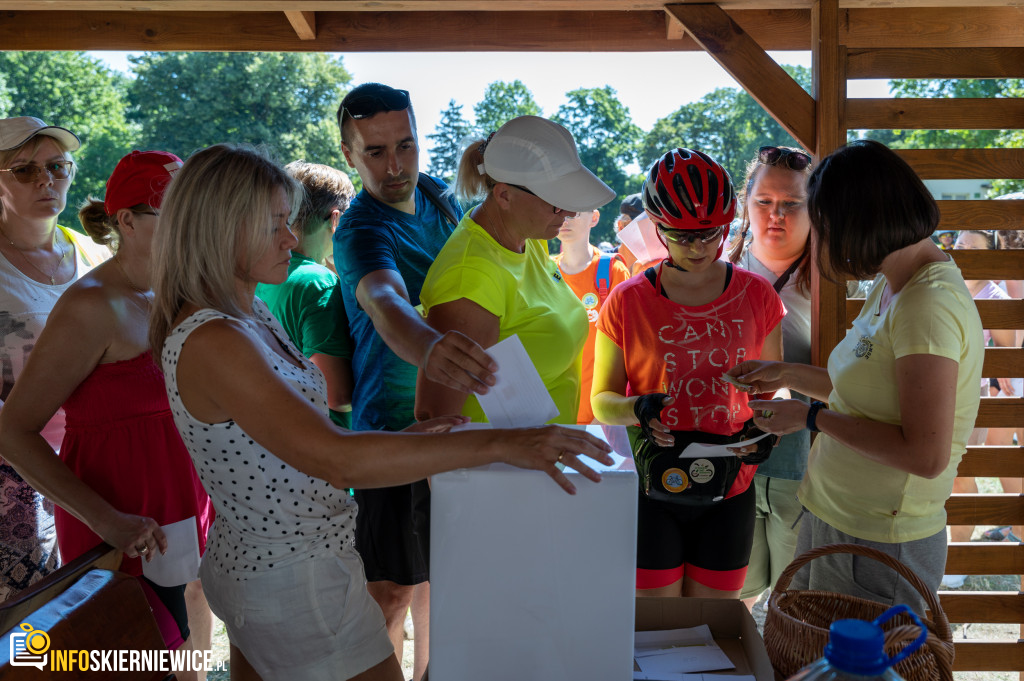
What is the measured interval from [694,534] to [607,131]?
1720 centimetres

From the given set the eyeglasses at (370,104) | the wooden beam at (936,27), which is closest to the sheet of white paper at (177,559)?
the eyeglasses at (370,104)

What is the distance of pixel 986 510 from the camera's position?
2.75 meters

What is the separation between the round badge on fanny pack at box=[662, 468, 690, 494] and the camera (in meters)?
1.89

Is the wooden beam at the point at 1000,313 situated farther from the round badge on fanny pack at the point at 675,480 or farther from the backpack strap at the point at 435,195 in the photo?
the backpack strap at the point at 435,195

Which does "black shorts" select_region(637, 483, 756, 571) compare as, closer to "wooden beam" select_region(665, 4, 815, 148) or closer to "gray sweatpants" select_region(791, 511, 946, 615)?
"gray sweatpants" select_region(791, 511, 946, 615)

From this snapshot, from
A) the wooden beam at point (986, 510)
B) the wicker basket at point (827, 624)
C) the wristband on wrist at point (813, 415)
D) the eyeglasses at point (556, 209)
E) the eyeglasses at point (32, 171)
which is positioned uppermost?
the eyeglasses at point (32, 171)

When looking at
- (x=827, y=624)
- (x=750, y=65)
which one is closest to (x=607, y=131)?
(x=750, y=65)

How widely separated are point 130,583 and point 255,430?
31cm

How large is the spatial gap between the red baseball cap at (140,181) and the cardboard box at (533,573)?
49.3 inches

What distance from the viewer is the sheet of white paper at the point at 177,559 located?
5.94 ft

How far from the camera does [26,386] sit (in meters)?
1.69

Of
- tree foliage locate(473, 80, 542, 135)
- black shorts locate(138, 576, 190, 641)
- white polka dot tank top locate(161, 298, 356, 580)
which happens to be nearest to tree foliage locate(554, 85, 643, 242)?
tree foliage locate(473, 80, 542, 135)

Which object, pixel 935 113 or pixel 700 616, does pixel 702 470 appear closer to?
pixel 700 616

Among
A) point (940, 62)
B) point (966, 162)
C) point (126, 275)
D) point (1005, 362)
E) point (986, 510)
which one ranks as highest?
point (940, 62)
